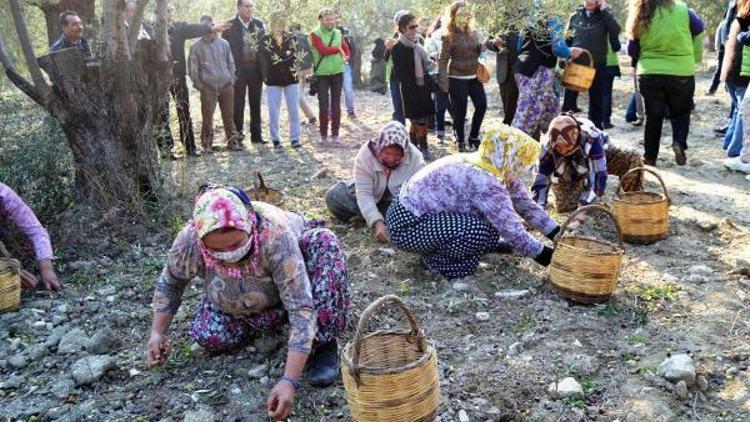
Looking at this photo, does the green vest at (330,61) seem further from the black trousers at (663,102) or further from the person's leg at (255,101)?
the black trousers at (663,102)

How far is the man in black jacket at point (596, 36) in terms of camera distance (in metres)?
7.30

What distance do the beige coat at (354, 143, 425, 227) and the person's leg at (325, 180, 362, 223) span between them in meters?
0.36

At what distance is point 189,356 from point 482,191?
1.90m

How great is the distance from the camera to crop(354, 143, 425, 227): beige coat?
15.4 feet

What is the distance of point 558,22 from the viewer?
6.05 m

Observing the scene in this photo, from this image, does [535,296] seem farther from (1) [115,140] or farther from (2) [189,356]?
(1) [115,140]

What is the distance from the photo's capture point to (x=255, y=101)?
28.5 feet

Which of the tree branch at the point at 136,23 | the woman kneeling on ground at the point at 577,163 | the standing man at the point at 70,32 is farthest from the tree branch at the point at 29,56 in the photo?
the woman kneeling on ground at the point at 577,163

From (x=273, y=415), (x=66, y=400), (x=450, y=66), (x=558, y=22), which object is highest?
(x=558, y=22)

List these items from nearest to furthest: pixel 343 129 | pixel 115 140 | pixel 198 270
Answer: pixel 198 270, pixel 115 140, pixel 343 129

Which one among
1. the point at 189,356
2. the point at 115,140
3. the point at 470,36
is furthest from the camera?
the point at 470,36

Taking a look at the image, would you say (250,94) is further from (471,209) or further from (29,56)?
(471,209)

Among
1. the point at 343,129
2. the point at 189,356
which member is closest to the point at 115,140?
the point at 189,356

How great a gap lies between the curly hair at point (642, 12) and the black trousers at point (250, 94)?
4.63 m
